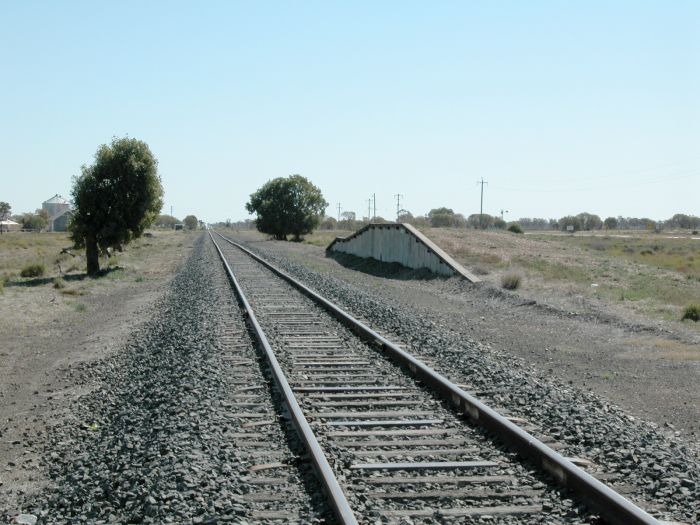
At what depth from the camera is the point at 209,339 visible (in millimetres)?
12555

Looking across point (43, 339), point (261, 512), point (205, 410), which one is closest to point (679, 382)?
point (205, 410)

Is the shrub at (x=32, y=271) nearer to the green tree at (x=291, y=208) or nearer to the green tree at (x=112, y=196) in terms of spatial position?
the green tree at (x=112, y=196)

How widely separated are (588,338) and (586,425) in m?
6.76

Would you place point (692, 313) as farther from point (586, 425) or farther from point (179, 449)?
point (179, 449)

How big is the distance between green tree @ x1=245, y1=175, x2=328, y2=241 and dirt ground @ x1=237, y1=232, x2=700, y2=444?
6424 cm

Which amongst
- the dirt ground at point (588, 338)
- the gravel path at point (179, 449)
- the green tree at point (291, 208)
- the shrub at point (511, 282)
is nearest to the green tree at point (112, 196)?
the dirt ground at point (588, 338)

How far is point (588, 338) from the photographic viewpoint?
45.6ft

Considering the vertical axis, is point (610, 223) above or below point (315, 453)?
above

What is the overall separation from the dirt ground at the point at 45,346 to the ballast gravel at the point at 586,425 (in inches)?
185

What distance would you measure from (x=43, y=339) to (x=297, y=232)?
71514 millimetres

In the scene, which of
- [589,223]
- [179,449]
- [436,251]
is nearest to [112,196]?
[436,251]

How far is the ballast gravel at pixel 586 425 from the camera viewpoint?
5.75 meters

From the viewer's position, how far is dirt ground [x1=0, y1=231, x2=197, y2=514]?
7.64 m

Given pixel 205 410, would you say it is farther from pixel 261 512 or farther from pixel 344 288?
pixel 344 288
